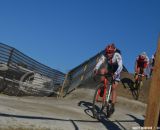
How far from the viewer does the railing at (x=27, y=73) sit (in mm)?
17261

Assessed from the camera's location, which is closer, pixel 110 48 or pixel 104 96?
pixel 104 96

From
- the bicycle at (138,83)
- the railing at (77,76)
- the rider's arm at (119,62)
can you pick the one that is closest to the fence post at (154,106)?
the rider's arm at (119,62)

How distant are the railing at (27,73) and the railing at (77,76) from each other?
0.43 meters

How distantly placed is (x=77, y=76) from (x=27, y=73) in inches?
165

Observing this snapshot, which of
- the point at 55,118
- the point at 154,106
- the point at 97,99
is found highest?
the point at 97,99

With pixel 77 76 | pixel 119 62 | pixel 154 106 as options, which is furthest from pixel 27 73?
pixel 154 106

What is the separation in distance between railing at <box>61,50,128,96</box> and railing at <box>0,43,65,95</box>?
433 millimetres

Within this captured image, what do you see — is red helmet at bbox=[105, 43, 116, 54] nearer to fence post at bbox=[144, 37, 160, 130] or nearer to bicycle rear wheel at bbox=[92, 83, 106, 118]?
bicycle rear wheel at bbox=[92, 83, 106, 118]

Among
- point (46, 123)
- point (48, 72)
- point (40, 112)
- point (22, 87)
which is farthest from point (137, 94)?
point (46, 123)

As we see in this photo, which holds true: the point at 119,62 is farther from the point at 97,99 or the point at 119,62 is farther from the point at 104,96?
the point at 97,99

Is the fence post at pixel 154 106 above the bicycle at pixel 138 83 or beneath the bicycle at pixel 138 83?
beneath

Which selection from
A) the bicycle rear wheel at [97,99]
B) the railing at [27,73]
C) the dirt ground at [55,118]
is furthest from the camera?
the railing at [27,73]

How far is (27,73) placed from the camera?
19000mm

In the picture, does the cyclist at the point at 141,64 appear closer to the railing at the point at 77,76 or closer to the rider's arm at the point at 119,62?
the railing at the point at 77,76
